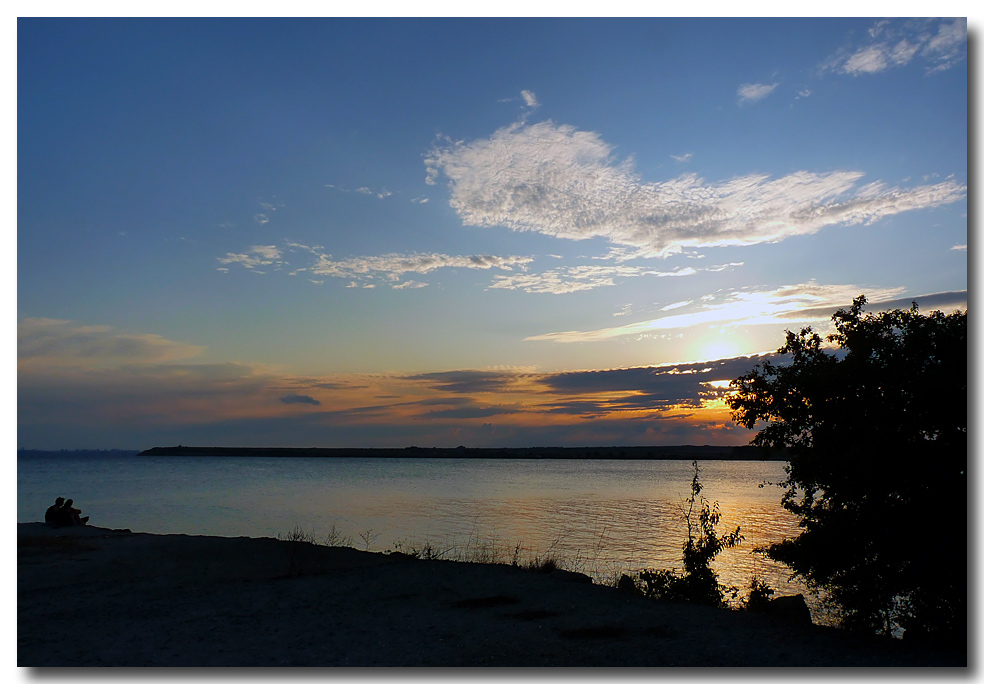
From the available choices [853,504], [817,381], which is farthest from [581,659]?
[817,381]

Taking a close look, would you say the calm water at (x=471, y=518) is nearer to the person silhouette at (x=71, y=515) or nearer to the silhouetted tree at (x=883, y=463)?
the person silhouette at (x=71, y=515)

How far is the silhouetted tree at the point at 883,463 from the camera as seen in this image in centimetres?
931

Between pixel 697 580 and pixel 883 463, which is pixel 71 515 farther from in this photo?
pixel 883 463

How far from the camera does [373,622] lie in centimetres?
1091

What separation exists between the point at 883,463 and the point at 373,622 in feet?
30.1

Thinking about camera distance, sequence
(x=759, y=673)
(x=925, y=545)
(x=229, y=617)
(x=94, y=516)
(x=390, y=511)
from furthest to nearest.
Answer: (x=390, y=511) < (x=94, y=516) < (x=229, y=617) < (x=925, y=545) < (x=759, y=673)

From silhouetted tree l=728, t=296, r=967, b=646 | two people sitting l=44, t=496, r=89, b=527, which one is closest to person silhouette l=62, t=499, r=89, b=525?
two people sitting l=44, t=496, r=89, b=527

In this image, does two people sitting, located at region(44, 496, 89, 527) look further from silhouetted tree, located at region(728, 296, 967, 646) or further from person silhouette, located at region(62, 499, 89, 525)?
silhouetted tree, located at region(728, 296, 967, 646)

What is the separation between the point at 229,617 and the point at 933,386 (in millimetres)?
12801

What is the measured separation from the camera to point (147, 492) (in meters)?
54.7

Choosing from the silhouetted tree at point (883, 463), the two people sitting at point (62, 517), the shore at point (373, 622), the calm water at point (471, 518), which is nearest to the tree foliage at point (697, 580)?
the shore at point (373, 622)

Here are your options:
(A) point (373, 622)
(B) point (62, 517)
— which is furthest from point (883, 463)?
(B) point (62, 517)

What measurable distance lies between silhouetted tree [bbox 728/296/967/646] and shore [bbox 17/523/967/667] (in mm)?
906

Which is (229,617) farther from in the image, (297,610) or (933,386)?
(933,386)
